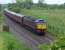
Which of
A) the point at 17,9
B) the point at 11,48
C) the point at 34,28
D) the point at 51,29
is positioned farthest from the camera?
the point at 17,9

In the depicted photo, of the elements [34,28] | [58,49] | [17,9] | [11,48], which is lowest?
[17,9]

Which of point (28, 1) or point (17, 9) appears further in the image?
point (28, 1)

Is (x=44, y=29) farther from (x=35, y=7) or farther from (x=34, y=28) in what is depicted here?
(x=35, y=7)

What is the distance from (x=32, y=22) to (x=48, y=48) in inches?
599

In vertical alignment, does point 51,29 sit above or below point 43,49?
below

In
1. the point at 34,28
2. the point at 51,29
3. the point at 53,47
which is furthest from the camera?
the point at 51,29

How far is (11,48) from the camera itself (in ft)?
21.1

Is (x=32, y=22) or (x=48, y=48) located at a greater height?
(x=48, y=48)

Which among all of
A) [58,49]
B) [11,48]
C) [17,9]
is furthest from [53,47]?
[17,9]

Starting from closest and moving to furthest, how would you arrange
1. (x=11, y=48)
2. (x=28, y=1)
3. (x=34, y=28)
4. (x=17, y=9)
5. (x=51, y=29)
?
1. (x=11, y=48)
2. (x=34, y=28)
3. (x=51, y=29)
4. (x=17, y=9)
5. (x=28, y=1)

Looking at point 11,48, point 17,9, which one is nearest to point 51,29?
point 11,48

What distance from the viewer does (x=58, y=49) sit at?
4.08m

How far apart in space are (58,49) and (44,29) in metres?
14.6

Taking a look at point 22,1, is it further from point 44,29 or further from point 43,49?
point 43,49
